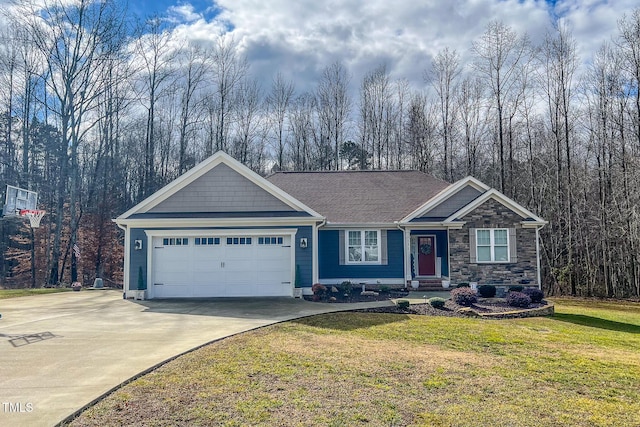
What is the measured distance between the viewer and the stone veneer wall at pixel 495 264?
1605cm

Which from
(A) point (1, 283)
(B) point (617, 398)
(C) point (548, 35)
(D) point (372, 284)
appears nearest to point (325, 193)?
(D) point (372, 284)

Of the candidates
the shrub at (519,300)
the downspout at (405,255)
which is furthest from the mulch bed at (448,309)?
the downspout at (405,255)

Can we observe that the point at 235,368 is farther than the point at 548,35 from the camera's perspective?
No

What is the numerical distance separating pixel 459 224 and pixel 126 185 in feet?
89.8

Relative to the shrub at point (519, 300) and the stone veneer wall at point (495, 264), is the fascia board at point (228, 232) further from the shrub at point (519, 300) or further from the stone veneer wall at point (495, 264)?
the shrub at point (519, 300)

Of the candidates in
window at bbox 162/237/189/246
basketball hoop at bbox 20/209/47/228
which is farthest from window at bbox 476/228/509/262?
basketball hoop at bbox 20/209/47/228

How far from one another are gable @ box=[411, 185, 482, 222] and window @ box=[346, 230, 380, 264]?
1.82 meters

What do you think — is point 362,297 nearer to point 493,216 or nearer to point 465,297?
point 465,297

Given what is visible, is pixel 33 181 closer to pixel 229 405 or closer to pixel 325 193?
pixel 325 193

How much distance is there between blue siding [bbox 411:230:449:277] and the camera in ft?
56.2

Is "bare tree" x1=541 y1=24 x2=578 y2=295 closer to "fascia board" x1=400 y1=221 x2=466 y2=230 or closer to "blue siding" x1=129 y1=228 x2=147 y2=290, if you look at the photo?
"fascia board" x1=400 y1=221 x2=466 y2=230

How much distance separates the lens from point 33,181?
94.5ft

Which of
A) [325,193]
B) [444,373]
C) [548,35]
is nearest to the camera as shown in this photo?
[444,373]

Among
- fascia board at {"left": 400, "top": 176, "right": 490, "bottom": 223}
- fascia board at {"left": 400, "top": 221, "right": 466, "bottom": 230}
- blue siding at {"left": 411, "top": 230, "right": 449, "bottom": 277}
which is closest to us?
fascia board at {"left": 400, "top": 221, "right": 466, "bottom": 230}
